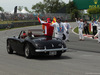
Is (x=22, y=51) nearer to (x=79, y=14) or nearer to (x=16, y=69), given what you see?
(x=16, y=69)

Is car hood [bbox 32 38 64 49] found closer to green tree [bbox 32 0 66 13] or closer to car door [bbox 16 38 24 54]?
car door [bbox 16 38 24 54]

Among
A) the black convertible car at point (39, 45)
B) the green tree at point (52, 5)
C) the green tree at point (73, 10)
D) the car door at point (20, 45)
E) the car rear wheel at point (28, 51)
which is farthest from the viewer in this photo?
the green tree at point (52, 5)

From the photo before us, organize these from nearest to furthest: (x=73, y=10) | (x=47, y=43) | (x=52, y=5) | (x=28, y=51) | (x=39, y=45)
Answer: (x=39, y=45), (x=47, y=43), (x=28, y=51), (x=73, y=10), (x=52, y=5)

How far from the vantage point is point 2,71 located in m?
7.97

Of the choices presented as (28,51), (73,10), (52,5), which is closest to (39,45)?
(28,51)

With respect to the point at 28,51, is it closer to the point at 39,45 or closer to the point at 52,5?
the point at 39,45

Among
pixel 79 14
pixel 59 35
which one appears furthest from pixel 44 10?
pixel 59 35

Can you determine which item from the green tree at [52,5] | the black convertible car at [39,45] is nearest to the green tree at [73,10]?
the green tree at [52,5]

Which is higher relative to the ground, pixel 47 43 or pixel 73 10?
pixel 73 10

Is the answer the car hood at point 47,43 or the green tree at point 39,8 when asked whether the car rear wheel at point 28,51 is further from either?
the green tree at point 39,8

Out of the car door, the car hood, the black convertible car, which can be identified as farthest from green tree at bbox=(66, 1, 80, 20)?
the car hood

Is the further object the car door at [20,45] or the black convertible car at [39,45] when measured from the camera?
the car door at [20,45]

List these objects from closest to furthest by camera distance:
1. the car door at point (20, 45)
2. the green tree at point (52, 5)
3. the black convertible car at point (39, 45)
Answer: the black convertible car at point (39, 45) < the car door at point (20, 45) < the green tree at point (52, 5)

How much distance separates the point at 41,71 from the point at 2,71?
3.77 ft
